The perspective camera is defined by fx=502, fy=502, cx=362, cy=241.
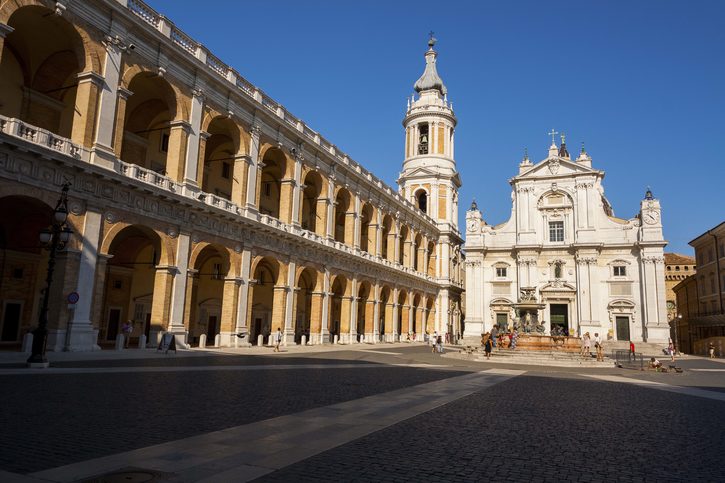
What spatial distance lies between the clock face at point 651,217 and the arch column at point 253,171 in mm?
41101

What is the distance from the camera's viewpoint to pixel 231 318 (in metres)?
27.6

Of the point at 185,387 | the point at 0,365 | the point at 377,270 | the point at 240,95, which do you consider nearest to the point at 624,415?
the point at 185,387

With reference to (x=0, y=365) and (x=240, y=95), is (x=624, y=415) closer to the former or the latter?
(x=0, y=365)

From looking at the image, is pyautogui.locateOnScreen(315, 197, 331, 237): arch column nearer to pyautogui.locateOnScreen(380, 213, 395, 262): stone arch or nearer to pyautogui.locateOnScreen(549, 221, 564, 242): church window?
pyautogui.locateOnScreen(380, 213, 395, 262): stone arch

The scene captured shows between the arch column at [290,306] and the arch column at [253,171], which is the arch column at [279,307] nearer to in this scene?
the arch column at [290,306]

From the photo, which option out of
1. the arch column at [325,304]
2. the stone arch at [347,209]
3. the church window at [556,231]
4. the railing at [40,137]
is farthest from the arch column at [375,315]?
the railing at [40,137]

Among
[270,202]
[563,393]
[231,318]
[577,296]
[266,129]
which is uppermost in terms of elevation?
[266,129]

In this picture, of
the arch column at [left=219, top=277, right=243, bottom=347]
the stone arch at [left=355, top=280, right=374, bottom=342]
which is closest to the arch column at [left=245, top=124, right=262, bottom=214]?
the arch column at [left=219, top=277, right=243, bottom=347]

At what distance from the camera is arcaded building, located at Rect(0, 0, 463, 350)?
19297mm

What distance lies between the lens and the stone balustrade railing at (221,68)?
76.2ft

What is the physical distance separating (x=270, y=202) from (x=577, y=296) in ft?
111

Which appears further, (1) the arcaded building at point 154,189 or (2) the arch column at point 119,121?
(2) the arch column at point 119,121

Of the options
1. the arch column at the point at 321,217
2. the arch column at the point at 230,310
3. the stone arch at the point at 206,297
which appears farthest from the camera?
the arch column at the point at 321,217

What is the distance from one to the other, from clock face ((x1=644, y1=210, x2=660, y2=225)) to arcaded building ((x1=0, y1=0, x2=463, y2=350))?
93.9ft
